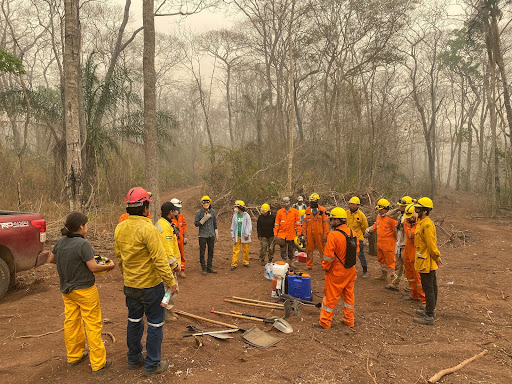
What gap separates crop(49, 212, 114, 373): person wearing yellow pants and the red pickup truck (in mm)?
2273

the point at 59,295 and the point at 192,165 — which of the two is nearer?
the point at 59,295

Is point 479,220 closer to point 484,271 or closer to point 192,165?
point 484,271

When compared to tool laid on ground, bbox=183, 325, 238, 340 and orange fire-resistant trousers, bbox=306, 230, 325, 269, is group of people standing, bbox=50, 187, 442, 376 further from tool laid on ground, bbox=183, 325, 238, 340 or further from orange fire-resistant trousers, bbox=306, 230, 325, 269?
tool laid on ground, bbox=183, 325, 238, 340

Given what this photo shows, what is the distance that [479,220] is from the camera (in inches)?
641

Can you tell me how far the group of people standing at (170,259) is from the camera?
11.0ft

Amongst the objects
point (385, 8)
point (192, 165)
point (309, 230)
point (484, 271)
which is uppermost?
point (385, 8)

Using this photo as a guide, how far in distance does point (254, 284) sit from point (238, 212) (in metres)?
1.93

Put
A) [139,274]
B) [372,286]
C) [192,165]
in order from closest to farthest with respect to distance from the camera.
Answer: [139,274] < [372,286] < [192,165]

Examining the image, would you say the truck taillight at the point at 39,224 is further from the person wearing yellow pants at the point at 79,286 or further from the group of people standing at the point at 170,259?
the person wearing yellow pants at the point at 79,286

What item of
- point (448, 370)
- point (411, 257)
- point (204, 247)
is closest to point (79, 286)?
point (448, 370)

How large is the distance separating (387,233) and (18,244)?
665 cm

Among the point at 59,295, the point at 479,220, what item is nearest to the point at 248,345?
the point at 59,295

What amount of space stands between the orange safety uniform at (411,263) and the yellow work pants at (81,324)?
5.04 metres

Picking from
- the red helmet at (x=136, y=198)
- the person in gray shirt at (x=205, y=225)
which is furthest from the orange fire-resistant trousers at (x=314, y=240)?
the red helmet at (x=136, y=198)
